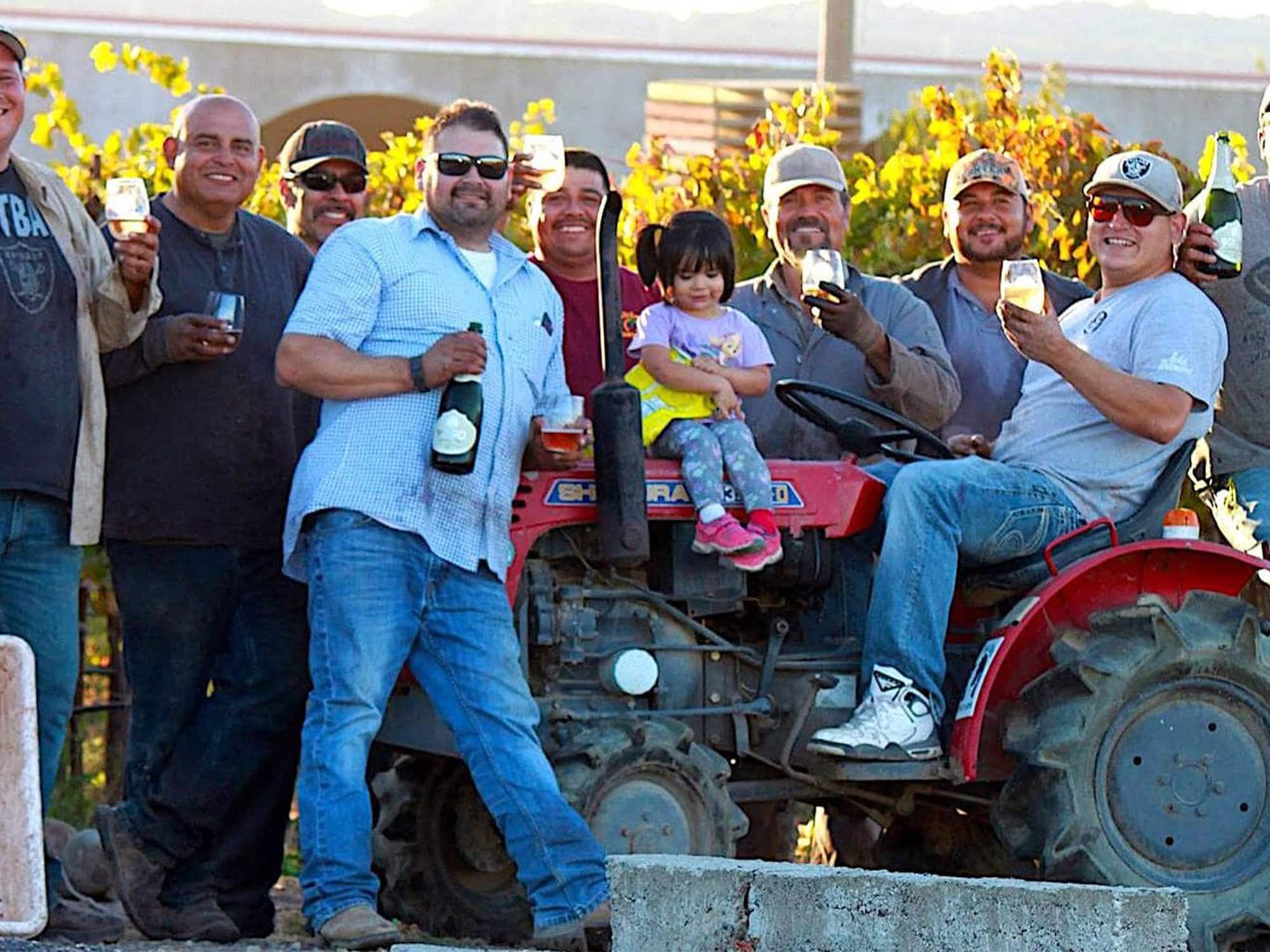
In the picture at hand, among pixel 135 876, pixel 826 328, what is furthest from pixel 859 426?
pixel 135 876

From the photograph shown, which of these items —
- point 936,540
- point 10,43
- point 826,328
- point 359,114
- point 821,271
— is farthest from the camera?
point 359,114

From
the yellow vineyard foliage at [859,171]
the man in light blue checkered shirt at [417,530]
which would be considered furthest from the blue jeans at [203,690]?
the yellow vineyard foliage at [859,171]

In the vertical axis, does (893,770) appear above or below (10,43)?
below

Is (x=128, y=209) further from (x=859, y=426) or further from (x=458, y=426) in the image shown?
(x=859, y=426)

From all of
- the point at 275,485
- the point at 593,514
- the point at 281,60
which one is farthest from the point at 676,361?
the point at 281,60

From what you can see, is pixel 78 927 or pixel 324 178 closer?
pixel 78 927

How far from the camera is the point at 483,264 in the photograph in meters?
7.02

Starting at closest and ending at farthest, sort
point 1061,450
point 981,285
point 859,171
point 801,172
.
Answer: point 1061,450
point 801,172
point 981,285
point 859,171

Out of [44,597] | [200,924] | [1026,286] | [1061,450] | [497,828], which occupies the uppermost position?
[1026,286]

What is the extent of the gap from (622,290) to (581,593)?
3.80ft

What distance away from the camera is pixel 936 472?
709 cm

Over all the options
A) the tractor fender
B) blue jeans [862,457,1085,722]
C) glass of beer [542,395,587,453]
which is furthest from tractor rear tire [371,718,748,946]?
glass of beer [542,395,587,453]

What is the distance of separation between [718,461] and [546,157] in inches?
43.7

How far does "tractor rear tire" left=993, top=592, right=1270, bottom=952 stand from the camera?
6.98 meters
